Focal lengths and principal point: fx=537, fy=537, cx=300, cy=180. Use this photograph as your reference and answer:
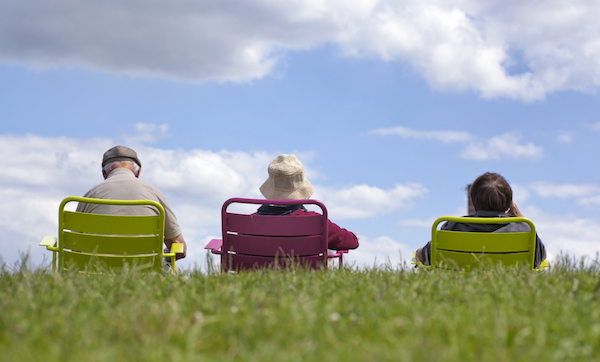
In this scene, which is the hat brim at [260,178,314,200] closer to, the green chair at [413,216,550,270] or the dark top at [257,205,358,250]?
the dark top at [257,205,358,250]

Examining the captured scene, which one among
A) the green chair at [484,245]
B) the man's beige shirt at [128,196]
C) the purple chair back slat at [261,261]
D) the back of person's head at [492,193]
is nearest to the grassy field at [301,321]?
the green chair at [484,245]

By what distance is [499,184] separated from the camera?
16.5 feet

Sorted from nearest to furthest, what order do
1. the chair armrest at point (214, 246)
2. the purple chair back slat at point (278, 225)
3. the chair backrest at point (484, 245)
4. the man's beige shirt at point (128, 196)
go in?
the chair backrest at point (484, 245), the purple chair back slat at point (278, 225), the man's beige shirt at point (128, 196), the chair armrest at point (214, 246)

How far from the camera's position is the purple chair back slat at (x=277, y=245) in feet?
16.8

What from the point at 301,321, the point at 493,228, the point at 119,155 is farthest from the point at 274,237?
the point at 301,321

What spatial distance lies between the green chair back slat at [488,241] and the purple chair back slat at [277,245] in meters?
1.23

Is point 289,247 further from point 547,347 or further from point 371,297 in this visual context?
point 547,347

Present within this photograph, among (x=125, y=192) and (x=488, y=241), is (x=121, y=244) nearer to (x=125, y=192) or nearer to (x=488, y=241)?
(x=125, y=192)

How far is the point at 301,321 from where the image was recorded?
225cm

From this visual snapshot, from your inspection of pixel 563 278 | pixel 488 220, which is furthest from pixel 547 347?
pixel 488 220

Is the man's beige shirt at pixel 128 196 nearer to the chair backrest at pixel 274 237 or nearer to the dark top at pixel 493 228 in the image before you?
the chair backrest at pixel 274 237

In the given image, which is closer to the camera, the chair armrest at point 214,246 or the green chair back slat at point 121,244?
the green chair back slat at point 121,244

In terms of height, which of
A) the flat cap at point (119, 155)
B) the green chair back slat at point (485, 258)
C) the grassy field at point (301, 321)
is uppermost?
the flat cap at point (119, 155)

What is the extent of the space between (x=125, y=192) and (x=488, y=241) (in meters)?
3.53
